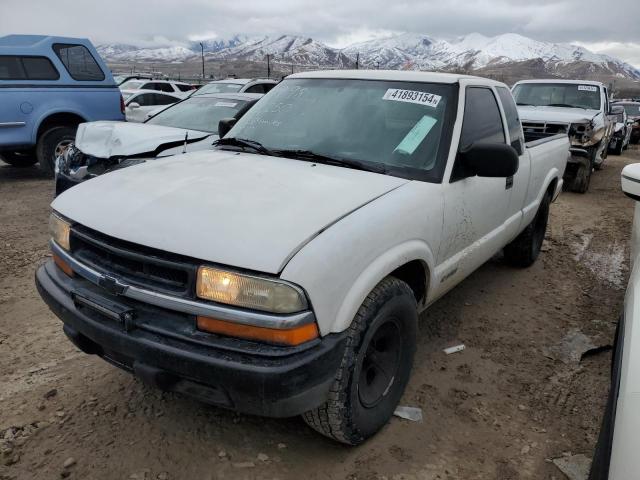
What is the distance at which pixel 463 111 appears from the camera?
3.21 m

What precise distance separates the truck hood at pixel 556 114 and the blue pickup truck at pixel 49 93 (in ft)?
23.9

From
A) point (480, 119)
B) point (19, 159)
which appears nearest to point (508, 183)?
point (480, 119)

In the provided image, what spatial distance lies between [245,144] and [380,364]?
1648mm

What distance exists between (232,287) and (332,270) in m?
0.40

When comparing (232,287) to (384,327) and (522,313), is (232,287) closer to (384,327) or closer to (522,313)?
(384,327)

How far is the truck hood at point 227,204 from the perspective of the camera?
204 centimetres

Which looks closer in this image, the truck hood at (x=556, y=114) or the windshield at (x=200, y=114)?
the windshield at (x=200, y=114)

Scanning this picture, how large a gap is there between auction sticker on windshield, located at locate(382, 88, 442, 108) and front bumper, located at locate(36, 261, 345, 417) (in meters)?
1.75

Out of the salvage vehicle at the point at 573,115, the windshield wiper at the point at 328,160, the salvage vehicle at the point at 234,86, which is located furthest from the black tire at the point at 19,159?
the salvage vehicle at the point at 573,115

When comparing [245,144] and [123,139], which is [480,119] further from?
[123,139]

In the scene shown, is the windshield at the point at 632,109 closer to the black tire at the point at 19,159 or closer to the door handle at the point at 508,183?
the door handle at the point at 508,183

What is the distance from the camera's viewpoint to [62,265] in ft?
8.57

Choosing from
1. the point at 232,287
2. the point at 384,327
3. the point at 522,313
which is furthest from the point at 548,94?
the point at 232,287

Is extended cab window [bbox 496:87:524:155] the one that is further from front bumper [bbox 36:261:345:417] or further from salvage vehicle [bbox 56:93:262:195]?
front bumper [bbox 36:261:345:417]
